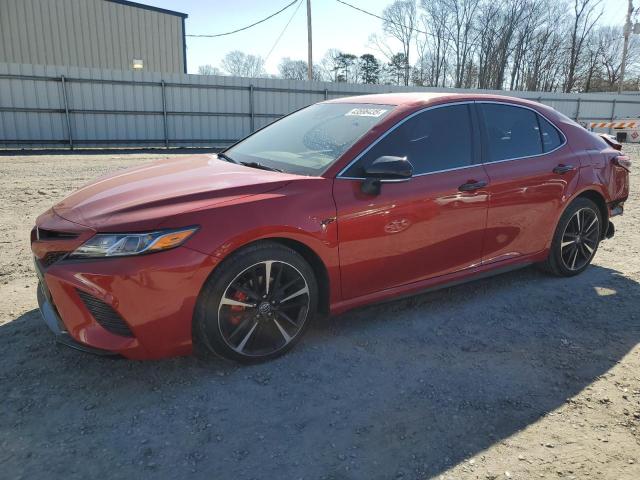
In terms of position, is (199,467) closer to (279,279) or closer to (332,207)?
(279,279)

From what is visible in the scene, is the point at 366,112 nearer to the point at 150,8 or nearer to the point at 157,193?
the point at 157,193

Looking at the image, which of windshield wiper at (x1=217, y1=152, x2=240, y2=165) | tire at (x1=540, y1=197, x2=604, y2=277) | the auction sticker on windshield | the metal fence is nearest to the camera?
the auction sticker on windshield

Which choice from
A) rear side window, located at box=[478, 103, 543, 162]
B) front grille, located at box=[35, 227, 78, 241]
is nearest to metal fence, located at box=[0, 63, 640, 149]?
front grille, located at box=[35, 227, 78, 241]

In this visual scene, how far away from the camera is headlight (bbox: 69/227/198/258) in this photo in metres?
2.53

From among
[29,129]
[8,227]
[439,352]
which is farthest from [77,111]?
[439,352]

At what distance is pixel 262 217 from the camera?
2791 millimetres

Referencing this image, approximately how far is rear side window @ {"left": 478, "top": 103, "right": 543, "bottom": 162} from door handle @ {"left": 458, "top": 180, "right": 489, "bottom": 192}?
24 cm

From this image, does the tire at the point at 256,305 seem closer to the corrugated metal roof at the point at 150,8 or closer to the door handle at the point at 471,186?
the door handle at the point at 471,186

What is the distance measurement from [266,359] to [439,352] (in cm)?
111

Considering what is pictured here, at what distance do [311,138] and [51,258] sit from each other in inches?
74.3

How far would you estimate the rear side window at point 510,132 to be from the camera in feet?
12.7

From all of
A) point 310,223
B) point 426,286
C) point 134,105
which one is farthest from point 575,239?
point 134,105

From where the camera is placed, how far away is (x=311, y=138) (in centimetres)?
366

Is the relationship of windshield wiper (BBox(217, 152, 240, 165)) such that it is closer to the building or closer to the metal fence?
the metal fence
